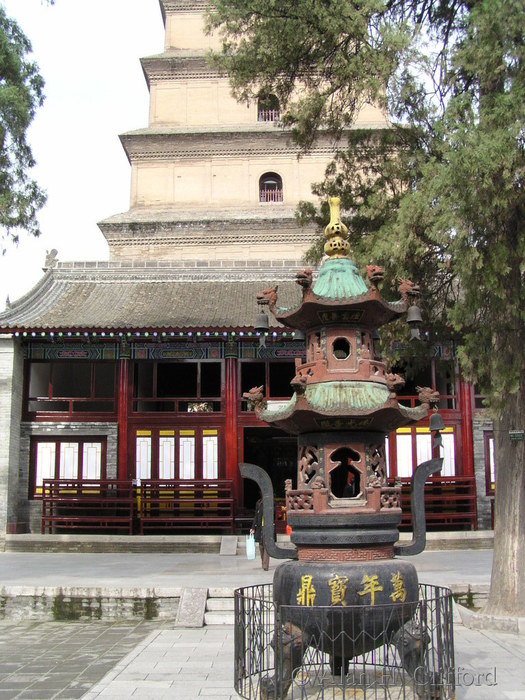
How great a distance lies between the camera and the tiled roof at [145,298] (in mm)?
17266

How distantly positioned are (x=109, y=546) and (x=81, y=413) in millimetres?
3204

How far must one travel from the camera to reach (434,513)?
672 inches

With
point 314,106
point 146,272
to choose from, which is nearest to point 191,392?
point 146,272

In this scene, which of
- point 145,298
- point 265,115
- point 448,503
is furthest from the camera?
point 265,115

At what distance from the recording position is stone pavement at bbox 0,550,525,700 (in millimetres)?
6406

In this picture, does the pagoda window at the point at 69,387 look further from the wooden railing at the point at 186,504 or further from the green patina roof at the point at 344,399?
the green patina roof at the point at 344,399

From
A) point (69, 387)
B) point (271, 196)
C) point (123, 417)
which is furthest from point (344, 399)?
point (271, 196)

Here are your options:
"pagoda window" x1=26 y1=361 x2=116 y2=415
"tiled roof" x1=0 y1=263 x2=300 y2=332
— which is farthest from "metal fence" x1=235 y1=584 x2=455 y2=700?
"pagoda window" x1=26 y1=361 x2=116 y2=415

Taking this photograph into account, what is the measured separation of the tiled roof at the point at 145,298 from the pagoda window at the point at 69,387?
129 centimetres

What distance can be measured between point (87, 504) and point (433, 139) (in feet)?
37.4

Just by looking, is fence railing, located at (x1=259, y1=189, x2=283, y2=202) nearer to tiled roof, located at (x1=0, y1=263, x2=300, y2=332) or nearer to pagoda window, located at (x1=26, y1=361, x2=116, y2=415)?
tiled roof, located at (x1=0, y1=263, x2=300, y2=332)

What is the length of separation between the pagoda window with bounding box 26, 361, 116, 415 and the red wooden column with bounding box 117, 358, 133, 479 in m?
0.34

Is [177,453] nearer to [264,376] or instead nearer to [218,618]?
[264,376]

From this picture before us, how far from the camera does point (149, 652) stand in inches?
310
